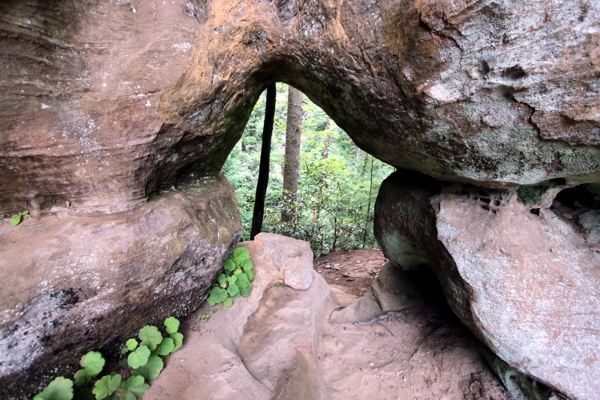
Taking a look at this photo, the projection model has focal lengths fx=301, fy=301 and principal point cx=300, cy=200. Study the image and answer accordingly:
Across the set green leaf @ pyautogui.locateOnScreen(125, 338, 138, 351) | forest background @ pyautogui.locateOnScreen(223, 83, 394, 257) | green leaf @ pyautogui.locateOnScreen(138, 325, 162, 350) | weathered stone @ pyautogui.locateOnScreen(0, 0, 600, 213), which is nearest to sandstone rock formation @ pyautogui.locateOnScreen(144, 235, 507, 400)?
green leaf @ pyautogui.locateOnScreen(138, 325, 162, 350)

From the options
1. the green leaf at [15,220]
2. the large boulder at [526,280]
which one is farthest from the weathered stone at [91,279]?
the large boulder at [526,280]

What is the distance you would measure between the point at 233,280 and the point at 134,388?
4.57ft

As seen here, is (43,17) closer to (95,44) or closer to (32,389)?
(95,44)

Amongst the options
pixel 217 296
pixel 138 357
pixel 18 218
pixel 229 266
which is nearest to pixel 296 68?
pixel 229 266

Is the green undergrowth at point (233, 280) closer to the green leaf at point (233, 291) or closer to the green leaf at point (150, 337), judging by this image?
the green leaf at point (233, 291)

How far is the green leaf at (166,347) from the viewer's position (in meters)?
2.56

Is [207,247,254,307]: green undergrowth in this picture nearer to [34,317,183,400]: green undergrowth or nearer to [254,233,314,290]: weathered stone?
[254,233,314,290]: weathered stone

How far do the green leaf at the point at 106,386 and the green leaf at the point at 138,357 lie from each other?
130mm

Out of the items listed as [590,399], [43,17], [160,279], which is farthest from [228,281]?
[590,399]

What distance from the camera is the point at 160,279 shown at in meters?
2.61

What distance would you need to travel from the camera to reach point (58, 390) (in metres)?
1.93

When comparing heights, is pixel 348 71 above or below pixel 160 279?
above

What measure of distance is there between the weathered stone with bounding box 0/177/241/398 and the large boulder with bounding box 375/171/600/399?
2345 millimetres

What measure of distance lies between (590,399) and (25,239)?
416 centimetres
